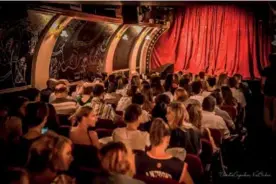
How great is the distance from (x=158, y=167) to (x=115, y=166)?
0.70 meters

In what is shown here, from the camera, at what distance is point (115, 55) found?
16.0 metres

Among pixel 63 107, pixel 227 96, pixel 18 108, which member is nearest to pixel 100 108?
pixel 63 107

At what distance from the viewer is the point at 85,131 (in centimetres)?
493

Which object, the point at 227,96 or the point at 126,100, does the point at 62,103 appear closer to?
the point at 126,100

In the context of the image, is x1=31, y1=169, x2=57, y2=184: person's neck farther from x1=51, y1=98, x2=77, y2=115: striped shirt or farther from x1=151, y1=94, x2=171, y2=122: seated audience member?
x1=51, y1=98, x2=77, y2=115: striped shirt

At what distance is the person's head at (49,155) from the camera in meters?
3.12

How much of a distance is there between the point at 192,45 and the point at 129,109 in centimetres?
1324

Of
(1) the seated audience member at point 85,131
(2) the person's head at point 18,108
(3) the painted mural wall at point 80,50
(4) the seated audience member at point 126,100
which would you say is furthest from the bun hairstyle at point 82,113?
(3) the painted mural wall at point 80,50

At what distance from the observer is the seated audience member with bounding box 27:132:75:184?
3.07 m

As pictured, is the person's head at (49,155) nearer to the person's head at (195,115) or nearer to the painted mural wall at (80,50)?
the person's head at (195,115)

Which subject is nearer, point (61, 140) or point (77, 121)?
point (61, 140)

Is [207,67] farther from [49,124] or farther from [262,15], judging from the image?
[49,124]

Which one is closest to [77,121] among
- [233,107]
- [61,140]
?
[61,140]

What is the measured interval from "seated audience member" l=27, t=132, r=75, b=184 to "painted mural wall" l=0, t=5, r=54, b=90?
18.3 ft
